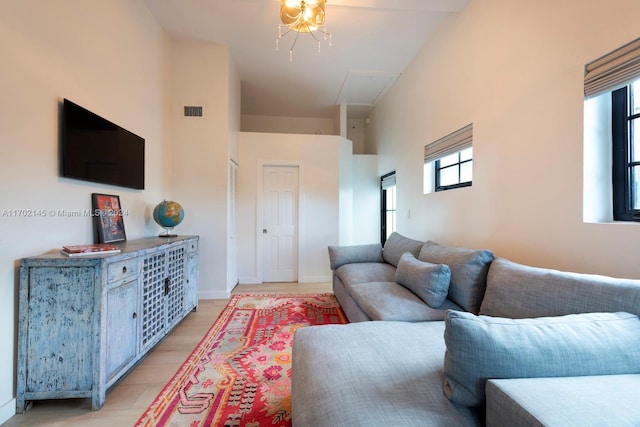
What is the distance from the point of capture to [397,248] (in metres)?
3.19

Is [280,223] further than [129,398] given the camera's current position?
Yes

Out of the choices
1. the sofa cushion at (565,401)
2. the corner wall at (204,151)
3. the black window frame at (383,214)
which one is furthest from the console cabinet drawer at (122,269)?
the black window frame at (383,214)

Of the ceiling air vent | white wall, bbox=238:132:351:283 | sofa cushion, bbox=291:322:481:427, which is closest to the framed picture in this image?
the ceiling air vent

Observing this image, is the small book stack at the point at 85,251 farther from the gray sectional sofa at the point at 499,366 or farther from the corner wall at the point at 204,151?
the corner wall at the point at 204,151

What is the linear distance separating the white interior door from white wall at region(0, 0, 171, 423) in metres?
2.11

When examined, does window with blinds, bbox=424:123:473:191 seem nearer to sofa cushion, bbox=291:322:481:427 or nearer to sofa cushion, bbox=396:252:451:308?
sofa cushion, bbox=396:252:451:308

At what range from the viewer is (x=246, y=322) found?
9.14 ft

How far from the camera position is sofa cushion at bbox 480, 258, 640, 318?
3.73ft

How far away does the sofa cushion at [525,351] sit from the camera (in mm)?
859

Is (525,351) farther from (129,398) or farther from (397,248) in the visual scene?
(397,248)

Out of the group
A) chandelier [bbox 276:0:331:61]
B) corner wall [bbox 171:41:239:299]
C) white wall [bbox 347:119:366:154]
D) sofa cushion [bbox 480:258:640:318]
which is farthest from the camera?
white wall [bbox 347:119:366:154]

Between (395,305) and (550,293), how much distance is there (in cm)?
88

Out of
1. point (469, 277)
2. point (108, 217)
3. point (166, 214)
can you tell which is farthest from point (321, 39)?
point (469, 277)

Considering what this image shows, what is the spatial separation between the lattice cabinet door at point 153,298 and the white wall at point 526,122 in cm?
280
